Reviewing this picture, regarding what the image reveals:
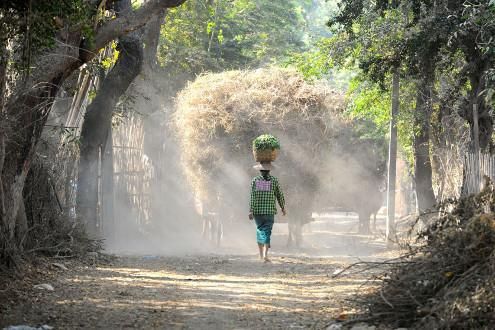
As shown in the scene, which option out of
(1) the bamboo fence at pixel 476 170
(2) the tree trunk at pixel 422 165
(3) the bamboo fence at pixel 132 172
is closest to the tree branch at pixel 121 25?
(1) the bamboo fence at pixel 476 170

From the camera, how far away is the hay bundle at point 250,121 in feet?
59.1

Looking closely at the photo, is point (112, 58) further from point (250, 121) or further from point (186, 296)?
point (186, 296)

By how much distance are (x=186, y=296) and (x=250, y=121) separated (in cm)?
937

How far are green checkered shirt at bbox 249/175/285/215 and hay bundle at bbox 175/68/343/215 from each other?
463 cm

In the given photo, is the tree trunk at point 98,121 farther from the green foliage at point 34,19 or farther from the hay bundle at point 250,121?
the green foliage at point 34,19

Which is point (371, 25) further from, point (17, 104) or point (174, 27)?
point (174, 27)

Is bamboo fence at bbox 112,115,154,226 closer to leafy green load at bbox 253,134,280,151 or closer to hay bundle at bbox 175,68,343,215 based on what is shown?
hay bundle at bbox 175,68,343,215

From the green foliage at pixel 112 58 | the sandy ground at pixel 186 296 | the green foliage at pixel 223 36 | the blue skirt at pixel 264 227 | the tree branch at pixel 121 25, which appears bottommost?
the sandy ground at pixel 186 296

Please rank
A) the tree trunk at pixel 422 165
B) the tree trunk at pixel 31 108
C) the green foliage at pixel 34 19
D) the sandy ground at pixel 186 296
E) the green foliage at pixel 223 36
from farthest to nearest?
the green foliage at pixel 223 36, the tree trunk at pixel 422 165, the tree trunk at pixel 31 108, the green foliage at pixel 34 19, the sandy ground at pixel 186 296

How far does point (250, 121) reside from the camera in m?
18.2

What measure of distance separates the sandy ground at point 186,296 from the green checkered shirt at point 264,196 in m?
0.84

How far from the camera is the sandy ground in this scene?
756cm

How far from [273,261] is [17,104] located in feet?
18.0

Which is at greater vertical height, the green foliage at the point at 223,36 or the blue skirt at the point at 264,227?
the green foliage at the point at 223,36
